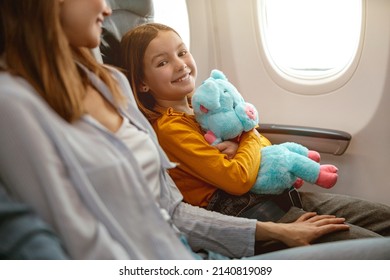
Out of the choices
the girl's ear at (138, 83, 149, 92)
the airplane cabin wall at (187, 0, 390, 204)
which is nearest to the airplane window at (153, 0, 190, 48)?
the airplane cabin wall at (187, 0, 390, 204)

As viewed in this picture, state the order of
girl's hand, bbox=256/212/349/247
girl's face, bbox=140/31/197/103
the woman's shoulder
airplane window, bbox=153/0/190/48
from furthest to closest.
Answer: airplane window, bbox=153/0/190/48 < girl's face, bbox=140/31/197/103 < girl's hand, bbox=256/212/349/247 < the woman's shoulder

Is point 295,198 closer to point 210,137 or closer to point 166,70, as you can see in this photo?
point 210,137

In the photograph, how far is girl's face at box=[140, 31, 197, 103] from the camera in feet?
3.80

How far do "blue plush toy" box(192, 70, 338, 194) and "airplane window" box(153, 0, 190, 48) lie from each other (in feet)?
1.18

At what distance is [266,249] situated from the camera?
1059 mm

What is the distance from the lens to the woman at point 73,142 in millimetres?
684

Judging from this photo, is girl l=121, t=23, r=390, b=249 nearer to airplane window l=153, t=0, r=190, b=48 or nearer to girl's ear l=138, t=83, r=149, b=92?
girl's ear l=138, t=83, r=149, b=92

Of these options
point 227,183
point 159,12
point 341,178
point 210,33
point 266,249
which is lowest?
point 341,178

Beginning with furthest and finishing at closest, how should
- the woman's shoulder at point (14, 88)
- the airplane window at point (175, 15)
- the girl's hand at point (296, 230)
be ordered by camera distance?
the airplane window at point (175, 15)
the girl's hand at point (296, 230)
the woman's shoulder at point (14, 88)

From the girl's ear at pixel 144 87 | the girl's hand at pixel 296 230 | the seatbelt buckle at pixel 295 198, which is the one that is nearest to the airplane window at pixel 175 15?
the girl's ear at pixel 144 87

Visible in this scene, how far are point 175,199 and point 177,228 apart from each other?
0.23 feet

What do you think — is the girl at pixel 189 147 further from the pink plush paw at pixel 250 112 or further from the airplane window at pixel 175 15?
the airplane window at pixel 175 15

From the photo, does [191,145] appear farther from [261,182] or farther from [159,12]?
[159,12]
